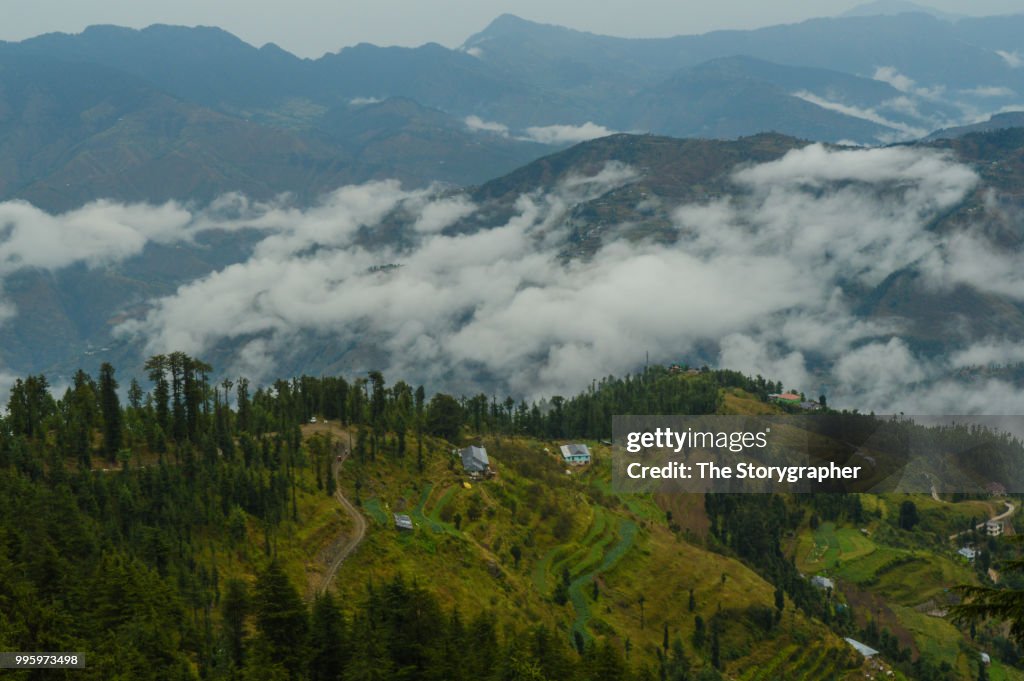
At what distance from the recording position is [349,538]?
116500 mm

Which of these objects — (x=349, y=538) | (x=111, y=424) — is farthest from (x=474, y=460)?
(x=111, y=424)

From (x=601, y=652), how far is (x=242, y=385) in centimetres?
10141

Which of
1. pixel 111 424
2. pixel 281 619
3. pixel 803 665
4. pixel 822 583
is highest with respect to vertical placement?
pixel 111 424

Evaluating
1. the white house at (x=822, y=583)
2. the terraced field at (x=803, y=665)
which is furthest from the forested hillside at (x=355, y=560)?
the white house at (x=822, y=583)

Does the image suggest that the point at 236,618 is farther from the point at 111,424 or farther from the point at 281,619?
the point at 111,424

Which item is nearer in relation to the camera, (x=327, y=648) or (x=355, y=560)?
(x=327, y=648)

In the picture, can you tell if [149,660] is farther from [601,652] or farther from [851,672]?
[851,672]

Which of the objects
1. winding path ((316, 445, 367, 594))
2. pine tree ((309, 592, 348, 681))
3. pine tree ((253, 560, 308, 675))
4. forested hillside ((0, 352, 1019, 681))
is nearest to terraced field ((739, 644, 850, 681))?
forested hillside ((0, 352, 1019, 681))

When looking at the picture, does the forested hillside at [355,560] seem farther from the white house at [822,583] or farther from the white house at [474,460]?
the white house at [474,460]

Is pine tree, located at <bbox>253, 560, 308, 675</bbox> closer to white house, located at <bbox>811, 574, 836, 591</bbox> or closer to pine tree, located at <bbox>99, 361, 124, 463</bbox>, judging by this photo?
pine tree, located at <bbox>99, 361, 124, 463</bbox>

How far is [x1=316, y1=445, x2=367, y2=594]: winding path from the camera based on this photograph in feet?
344

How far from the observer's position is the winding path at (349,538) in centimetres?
10484

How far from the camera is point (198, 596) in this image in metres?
87.7

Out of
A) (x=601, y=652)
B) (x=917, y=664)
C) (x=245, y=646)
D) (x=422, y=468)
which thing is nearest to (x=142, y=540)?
(x=245, y=646)
